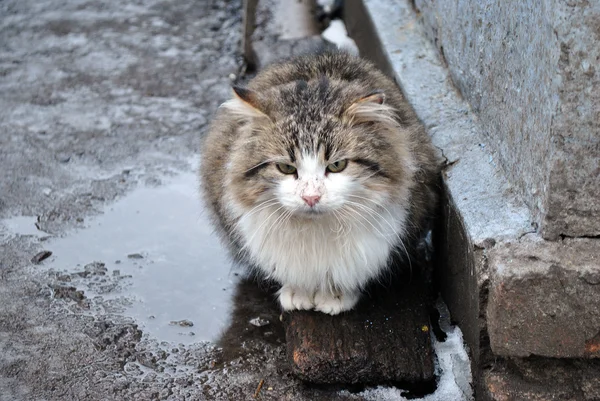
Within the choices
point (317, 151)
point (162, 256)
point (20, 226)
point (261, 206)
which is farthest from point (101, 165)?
point (317, 151)

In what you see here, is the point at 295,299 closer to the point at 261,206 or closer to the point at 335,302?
the point at 335,302

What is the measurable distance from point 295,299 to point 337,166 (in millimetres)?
736

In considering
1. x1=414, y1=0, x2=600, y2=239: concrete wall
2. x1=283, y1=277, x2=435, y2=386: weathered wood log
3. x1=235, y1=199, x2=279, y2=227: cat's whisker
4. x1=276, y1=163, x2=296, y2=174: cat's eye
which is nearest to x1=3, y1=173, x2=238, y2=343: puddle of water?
x1=283, y1=277, x2=435, y2=386: weathered wood log

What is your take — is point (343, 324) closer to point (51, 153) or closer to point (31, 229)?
point (31, 229)

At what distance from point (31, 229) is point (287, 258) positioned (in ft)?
5.33

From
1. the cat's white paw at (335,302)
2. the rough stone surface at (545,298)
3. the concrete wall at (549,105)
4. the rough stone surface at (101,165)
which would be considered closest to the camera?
the concrete wall at (549,105)

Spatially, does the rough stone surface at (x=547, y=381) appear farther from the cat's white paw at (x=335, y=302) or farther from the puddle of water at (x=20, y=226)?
the puddle of water at (x=20, y=226)

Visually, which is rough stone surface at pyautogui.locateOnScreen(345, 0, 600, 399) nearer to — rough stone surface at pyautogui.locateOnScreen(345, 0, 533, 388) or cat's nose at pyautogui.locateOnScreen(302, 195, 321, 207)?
rough stone surface at pyautogui.locateOnScreen(345, 0, 533, 388)

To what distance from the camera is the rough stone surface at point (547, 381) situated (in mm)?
2979

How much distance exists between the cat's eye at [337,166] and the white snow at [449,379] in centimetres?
89

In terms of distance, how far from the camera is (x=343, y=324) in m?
3.47

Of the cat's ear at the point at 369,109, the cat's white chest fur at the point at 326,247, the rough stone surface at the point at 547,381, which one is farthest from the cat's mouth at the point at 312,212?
the rough stone surface at the point at 547,381

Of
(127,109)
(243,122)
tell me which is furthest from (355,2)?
(243,122)

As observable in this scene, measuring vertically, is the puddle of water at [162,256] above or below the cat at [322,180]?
below
